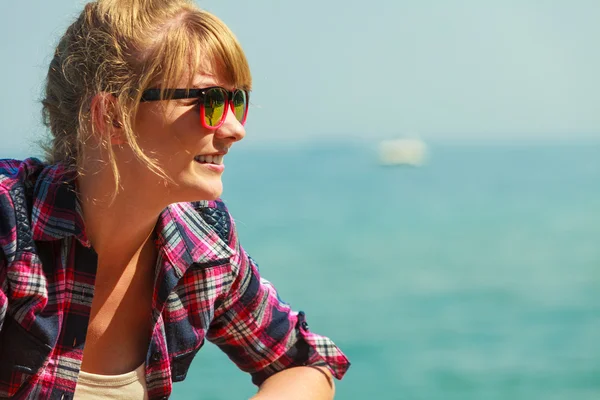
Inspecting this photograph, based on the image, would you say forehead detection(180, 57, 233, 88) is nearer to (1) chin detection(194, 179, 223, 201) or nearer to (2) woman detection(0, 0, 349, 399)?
(2) woman detection(0, 0, 349, 399)

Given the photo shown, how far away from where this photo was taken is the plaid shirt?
124 centimetres

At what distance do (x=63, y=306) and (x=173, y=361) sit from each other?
0.84ft

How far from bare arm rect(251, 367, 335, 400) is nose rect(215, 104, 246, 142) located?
512 millimetres

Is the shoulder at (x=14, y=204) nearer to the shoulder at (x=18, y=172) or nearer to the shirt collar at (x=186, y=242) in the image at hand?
the shoulder at (x=18, y=172)

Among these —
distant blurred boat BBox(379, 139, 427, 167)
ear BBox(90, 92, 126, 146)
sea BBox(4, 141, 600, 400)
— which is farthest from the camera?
distant blurred boat BBox(379, 139, 427, 167)

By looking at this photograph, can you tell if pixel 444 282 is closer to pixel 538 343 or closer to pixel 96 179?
pixel 538 343

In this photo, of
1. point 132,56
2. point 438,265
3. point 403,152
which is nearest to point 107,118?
point 132,56

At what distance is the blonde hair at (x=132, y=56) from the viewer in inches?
50.5

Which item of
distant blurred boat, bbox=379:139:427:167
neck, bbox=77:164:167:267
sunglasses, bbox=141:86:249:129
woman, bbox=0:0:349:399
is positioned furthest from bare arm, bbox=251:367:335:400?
distant blurred boat, bbox=379:139:427:167

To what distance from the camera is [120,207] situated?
135 centimetres

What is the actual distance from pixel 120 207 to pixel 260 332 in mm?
400

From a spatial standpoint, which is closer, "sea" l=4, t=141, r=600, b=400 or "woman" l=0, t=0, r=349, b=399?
"woman" l=0, t=0, r=349, b=399

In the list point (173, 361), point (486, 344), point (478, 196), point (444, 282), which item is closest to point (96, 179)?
point (173, 361)

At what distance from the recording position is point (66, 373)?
1309 millimetres
